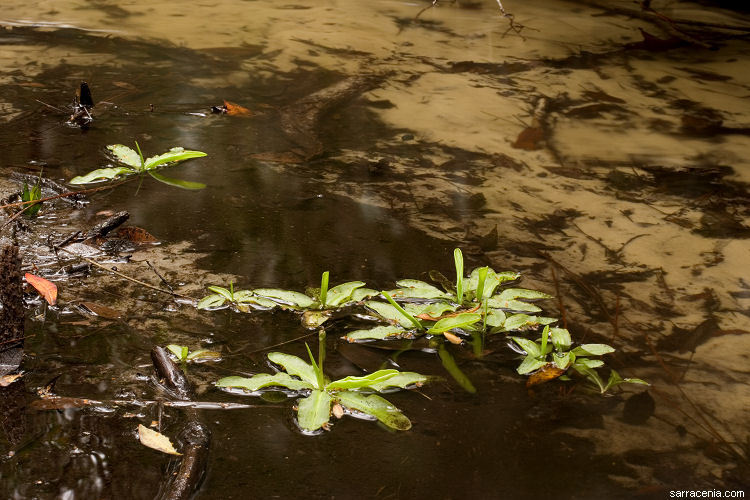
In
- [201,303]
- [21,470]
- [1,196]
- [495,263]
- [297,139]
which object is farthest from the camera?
[297,139]

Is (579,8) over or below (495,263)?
over

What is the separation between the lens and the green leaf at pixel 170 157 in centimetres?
229

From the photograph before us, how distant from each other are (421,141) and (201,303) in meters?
1.29

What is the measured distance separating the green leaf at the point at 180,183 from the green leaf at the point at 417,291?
80 centimetres

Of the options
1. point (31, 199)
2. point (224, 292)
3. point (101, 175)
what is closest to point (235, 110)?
point (101, 175)

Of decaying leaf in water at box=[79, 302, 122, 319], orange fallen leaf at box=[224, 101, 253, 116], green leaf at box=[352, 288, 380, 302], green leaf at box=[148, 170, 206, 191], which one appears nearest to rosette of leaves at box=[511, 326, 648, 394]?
green leaf at box=[352, 288, 380, 302]

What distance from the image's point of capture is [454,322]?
1621 millimetres

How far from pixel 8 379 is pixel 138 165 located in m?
1.04

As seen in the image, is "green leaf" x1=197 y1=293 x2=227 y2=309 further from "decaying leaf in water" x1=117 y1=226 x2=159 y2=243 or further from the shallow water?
"decaying leaf in water" x1=117 y1=226 x2=159 y2=243

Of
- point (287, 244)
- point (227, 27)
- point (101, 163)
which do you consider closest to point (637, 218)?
point (287, 244)

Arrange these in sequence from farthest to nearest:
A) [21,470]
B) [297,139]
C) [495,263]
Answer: [297,139] < [495,263] < [21,470]

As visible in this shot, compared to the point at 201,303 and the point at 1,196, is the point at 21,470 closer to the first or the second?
the point at 201,303

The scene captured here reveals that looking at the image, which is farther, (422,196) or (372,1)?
(372,1)

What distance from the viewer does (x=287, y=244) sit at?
1969 mm
